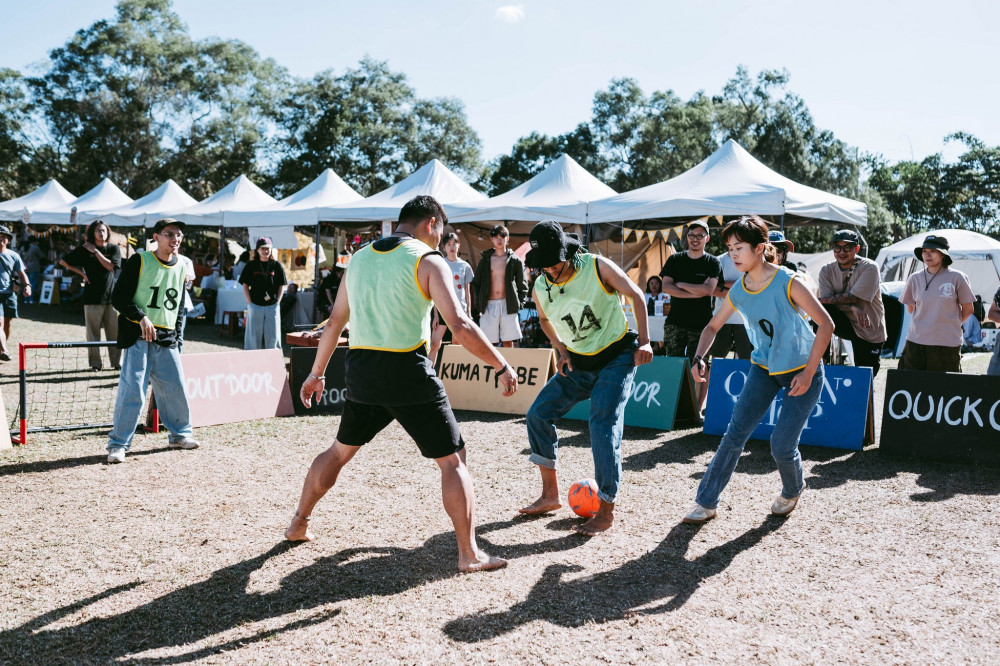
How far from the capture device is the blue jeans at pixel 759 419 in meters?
4.59

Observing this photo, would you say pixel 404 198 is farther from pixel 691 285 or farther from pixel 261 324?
pixel 691 285

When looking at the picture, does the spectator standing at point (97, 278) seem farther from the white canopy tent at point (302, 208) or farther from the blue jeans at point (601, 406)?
the blue jeans at point (601, 406)

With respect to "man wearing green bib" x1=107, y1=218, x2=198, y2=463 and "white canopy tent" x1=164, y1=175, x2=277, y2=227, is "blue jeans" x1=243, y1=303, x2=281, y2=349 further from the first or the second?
"white canopy tent" x1=164, y1=175, x2=277, y2=227

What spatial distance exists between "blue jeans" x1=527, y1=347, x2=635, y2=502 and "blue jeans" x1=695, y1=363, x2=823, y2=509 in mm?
658

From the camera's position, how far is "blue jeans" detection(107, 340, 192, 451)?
6145 millimetres

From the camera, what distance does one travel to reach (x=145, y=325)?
19.9ft

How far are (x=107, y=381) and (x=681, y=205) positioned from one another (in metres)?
9.24

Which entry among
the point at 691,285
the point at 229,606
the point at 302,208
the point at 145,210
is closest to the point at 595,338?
the point at 229,606

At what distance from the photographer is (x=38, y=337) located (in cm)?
1452

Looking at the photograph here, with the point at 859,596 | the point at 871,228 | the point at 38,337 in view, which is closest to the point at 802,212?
the point at 859,596

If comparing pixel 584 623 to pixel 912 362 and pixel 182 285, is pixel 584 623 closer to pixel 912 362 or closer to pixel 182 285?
pixel 182 285

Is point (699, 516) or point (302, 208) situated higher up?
point (302, 208)

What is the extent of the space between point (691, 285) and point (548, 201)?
26.2 feet

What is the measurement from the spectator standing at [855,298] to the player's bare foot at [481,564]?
4763 mm
